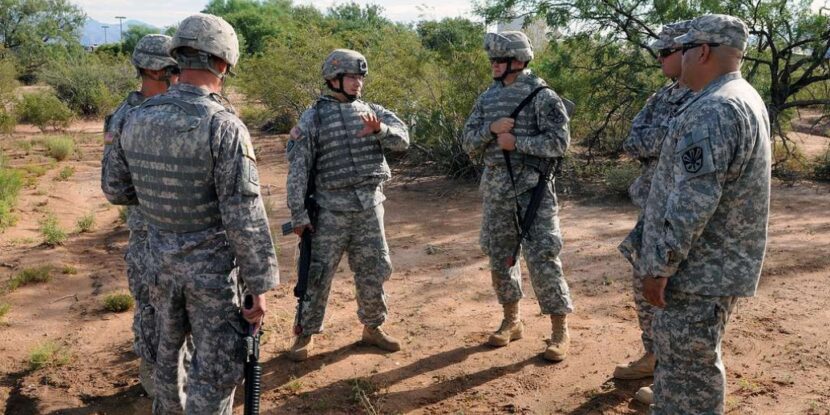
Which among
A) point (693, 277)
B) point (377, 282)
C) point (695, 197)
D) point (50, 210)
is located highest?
point (695, 197)

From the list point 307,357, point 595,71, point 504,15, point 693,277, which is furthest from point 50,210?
point 693,277

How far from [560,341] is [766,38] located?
7816 mm

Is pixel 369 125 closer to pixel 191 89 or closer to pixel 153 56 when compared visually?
pixel 153 56

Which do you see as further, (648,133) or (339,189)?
(339,189)

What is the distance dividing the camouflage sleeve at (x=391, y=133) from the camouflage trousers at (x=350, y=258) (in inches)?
16.3

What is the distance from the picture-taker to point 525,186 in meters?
4.27

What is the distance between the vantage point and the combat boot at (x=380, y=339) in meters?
4.52

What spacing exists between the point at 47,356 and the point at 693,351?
402cm

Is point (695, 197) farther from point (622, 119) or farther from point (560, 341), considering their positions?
point (622, 119)

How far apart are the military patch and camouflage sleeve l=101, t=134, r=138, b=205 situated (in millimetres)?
2311

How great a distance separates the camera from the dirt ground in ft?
12.7

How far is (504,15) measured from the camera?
10.4 meters

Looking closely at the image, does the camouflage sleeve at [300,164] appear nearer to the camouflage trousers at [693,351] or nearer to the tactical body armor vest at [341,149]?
the tactical body armor vest at [341,149]

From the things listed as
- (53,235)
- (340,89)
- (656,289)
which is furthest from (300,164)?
(53,235)
